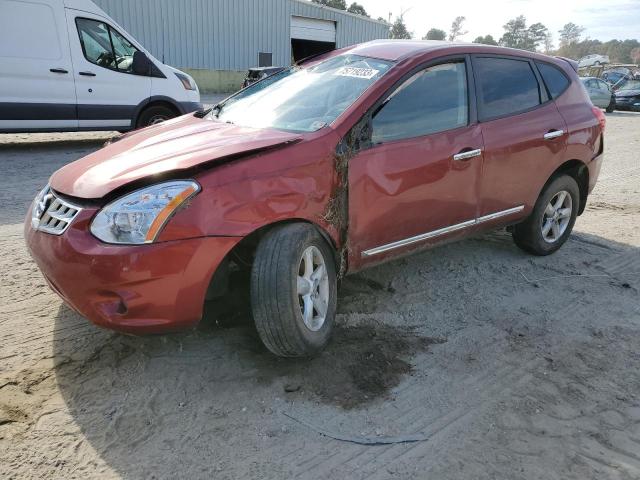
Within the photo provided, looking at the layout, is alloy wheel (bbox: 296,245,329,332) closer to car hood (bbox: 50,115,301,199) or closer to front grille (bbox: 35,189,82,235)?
car hood (bbox: 50,115,301,199)

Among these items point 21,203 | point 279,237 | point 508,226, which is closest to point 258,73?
point 21,203

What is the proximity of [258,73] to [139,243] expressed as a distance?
594 inches

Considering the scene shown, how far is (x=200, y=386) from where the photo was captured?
2.74 meters

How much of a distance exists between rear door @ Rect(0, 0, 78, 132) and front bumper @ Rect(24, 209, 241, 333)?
20.5 feet

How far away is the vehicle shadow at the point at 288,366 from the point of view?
7.73 feet

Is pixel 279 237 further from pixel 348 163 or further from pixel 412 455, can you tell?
pixel 412 455

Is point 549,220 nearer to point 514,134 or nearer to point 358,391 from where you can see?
point 514,134

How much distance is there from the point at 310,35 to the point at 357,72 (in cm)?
2574

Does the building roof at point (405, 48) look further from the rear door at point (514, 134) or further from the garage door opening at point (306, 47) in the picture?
the garage door opening at point (306, 47)

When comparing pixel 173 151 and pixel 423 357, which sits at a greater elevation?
pixel 173 151

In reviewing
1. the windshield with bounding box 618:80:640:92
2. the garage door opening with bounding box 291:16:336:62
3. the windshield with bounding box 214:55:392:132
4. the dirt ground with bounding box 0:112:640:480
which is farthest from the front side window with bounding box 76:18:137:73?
the windshield with bounding box 618:80:640:92

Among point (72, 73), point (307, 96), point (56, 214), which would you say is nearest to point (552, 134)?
point (307, 96)

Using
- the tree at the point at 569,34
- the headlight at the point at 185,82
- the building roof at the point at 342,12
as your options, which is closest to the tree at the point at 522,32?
the tree at the point at 569,34

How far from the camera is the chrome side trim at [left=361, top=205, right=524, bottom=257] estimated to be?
10.9 ft
